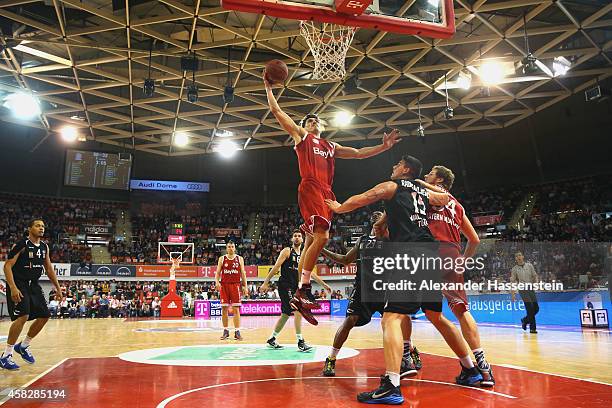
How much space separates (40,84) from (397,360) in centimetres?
2313

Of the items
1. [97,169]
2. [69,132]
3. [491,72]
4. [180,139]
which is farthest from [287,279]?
[97,169]

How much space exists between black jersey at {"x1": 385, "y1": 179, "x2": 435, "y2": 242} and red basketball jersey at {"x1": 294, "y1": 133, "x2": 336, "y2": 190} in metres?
0.86

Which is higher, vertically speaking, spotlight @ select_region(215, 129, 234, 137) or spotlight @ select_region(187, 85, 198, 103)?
spotlight @ select_region(215, 129, 234, 137)

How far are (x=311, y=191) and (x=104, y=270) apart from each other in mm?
24741

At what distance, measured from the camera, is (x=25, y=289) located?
6336mm

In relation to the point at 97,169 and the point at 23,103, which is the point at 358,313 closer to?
the point at 23,103

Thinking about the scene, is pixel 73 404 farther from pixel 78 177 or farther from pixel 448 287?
pixel 78 177

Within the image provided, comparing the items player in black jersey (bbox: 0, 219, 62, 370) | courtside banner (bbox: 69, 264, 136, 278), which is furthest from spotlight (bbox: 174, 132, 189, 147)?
player in black jersey (bbox: 0, 219, 62, 370)

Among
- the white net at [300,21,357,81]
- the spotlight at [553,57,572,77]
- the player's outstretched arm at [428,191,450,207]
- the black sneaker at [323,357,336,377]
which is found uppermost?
the spotlight at [553,57,572,77]

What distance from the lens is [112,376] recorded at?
5277 mm

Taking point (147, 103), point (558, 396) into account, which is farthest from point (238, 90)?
point (558, 396)

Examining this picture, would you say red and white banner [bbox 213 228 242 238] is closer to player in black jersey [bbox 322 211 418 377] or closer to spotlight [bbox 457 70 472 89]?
spotlight [bbox 457 70 472 89]

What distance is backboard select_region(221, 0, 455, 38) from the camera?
5.51 metres

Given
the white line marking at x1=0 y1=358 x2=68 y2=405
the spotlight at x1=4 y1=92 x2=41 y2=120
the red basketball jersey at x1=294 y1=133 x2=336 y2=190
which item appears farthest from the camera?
the spotlight at x1=4 y1=92 x2=41 y2=120
